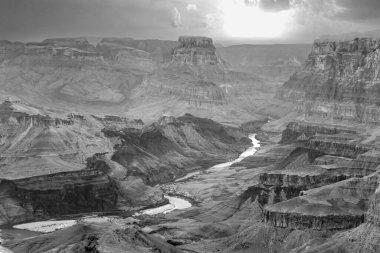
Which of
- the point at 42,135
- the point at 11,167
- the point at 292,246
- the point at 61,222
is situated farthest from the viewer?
the point at 42,135

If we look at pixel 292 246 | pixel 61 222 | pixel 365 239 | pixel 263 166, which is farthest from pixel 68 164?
pixel 365 239

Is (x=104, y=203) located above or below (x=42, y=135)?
below

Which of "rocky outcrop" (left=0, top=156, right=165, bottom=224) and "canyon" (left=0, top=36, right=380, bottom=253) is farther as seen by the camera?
"rocky outcrop" (left=0, top=156, right=165, bottom=224)

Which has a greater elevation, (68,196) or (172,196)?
(68,196)

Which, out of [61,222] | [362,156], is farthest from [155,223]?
[362,156]

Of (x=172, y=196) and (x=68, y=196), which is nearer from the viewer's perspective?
(x=68, y=196)

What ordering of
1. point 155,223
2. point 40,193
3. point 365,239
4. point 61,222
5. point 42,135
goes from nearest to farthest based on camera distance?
point 365,239 → point 155,223 → point 61,222 → point 40,193 → point 42,135

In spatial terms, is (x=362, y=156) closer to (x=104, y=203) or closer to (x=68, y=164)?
(x=104, y=203)

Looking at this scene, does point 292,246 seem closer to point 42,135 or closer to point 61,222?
point 61,222

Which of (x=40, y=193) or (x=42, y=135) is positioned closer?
(x=40, y=193)

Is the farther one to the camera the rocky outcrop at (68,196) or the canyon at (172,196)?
the rocky outcrop at (68,196)
